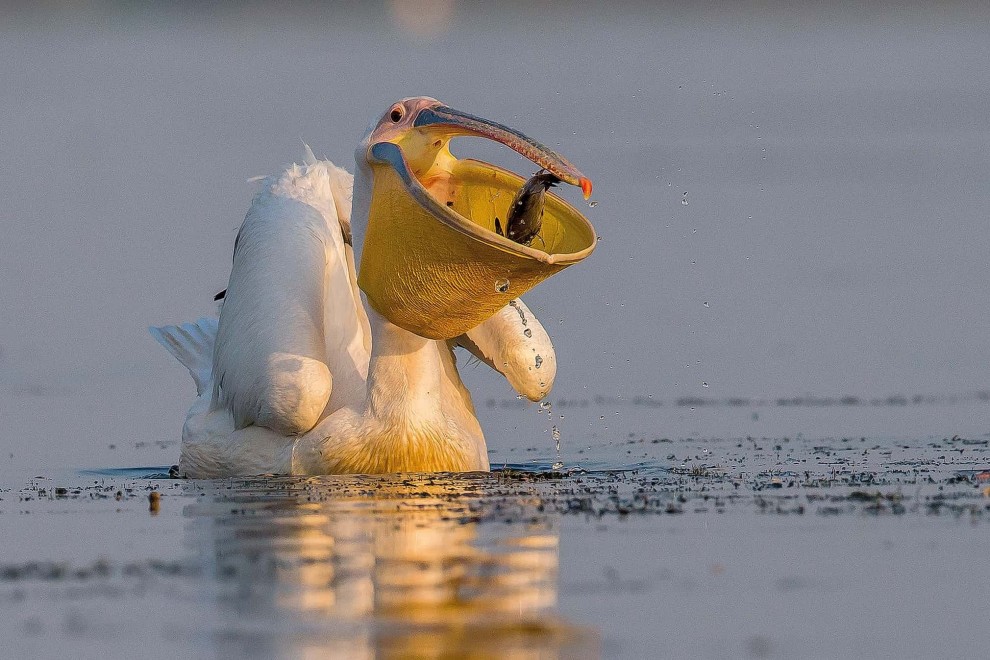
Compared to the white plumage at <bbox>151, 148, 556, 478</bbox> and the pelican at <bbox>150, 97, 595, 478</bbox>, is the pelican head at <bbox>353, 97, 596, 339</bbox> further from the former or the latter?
the white plumage at <bbox>151, 148, 556, 478</bbox>

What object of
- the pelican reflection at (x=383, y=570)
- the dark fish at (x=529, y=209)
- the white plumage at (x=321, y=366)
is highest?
the dark fish at (x=529, y=209)

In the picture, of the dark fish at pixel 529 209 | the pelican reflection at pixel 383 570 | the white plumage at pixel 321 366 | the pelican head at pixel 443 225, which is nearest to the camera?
the pelican reflection at pixel 383 570

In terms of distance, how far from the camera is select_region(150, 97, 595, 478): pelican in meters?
8.15

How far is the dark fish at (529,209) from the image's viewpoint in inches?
318

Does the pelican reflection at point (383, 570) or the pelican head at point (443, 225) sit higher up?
the pelican head at point (443, 225)

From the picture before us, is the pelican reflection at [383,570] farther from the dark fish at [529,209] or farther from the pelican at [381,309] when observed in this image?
the dark fish at [529,209]

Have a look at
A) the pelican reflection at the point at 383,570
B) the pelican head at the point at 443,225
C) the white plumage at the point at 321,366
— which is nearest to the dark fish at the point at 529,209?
the pelican head at the point at 443,225

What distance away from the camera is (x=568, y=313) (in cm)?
1498

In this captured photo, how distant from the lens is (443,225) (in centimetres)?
794

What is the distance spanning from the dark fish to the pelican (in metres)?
0.12

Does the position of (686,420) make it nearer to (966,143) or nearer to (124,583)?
(124,583)

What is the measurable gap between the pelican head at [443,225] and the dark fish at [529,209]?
0.07 m

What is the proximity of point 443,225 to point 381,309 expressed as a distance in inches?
34.8

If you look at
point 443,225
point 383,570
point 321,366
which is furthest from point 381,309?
point 383,570
